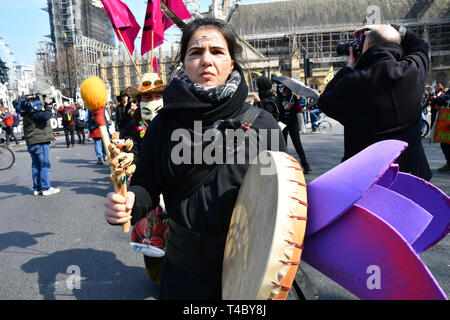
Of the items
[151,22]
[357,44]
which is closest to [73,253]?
[151,22]

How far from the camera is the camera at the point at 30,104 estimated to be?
6.03 metres

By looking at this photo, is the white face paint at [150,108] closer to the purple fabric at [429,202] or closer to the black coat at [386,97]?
the black coat at [386,97]

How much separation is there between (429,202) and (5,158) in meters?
10.2

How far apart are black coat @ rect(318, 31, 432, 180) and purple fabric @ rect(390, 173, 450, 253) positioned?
683mm

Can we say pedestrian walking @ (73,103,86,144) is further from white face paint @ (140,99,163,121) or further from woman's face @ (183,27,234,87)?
woman's face @ (183,27,234,87)

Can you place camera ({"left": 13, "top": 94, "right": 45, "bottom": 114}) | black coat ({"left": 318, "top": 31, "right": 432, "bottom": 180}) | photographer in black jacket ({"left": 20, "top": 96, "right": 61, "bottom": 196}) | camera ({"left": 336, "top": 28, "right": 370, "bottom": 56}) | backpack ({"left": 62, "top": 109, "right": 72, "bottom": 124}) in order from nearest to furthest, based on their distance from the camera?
1. black coat ({"left": 318, "top": 31, "right": 432, "bottom": 180})
2. camera ({"left": 336, "top": 28, "right": 370, "bottom": 56})
3. photographer in black jacket ({"left": 20, "top": 96, "right": 61, "bottom": 196})
4. camera ({"left": 13, "top": 94, "right": 45, "bottom": 114})
5. backpack ({"left": 62, "top": 109, "right": 72, "bottom": 124})

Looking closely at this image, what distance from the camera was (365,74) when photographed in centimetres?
176

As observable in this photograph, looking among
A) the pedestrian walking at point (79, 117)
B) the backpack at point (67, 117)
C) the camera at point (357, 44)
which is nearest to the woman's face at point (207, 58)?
the camera at point (357, 44)

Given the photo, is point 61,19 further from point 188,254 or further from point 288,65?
point 188,254

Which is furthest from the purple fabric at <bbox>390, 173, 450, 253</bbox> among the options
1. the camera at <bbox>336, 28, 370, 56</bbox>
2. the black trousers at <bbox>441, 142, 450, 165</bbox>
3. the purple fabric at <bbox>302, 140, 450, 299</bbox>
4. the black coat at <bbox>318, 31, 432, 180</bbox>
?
the black trousers at <bbox>441, 142, 450, 165</bbox>

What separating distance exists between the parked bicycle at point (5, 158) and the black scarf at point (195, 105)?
9.40 metres

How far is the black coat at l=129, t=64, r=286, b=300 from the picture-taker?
48.7 inches

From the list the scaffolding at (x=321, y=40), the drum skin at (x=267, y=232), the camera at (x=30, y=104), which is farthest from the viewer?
the scaffolding at (x=321, y=40)

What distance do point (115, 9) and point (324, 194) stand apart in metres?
1.87
